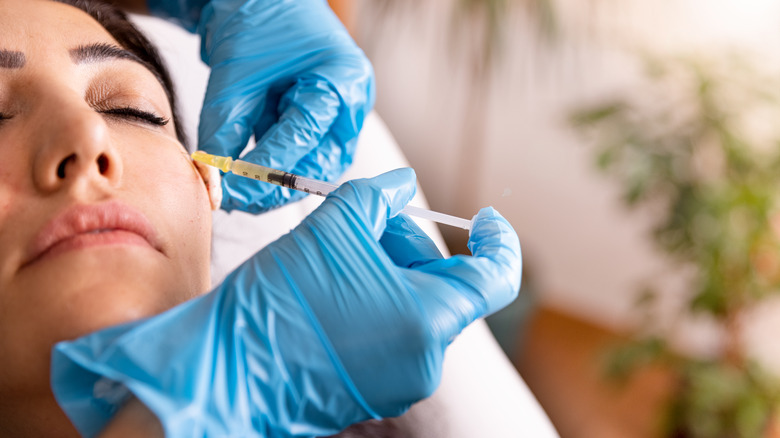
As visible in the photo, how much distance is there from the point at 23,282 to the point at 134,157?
206mm

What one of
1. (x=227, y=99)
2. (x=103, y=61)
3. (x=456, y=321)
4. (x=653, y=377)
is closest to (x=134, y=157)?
(x=103, y=61)

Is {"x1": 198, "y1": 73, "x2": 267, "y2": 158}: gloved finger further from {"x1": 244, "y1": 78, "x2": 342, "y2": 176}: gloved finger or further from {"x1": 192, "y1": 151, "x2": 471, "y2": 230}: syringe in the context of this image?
{"x1": 192, "y1": 151, "x2": 471, "y2": 230}: syringe

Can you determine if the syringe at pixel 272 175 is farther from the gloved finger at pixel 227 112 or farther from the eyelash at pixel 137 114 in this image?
the gloved finger at pixel 227 112

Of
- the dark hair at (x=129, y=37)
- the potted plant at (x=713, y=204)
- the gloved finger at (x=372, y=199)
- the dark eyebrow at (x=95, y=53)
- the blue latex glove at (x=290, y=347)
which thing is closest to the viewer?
the blue latex glove at (x=290, y=347)

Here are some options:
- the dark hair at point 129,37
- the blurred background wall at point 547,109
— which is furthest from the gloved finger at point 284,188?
the blurred background wall at point 547,109

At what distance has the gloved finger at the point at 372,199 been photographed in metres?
0.68

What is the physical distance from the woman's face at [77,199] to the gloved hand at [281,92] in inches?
8.5

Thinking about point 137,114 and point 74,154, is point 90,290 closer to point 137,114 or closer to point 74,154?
point 74,154

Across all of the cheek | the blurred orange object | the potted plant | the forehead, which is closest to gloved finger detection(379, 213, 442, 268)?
the cheek

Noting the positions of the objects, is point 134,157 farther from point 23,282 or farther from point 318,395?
point 318,395

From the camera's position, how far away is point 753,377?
2.05 meters

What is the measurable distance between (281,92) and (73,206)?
0.57 meters

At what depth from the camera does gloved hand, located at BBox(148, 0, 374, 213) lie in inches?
41.3

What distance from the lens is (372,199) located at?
2.30 ft
